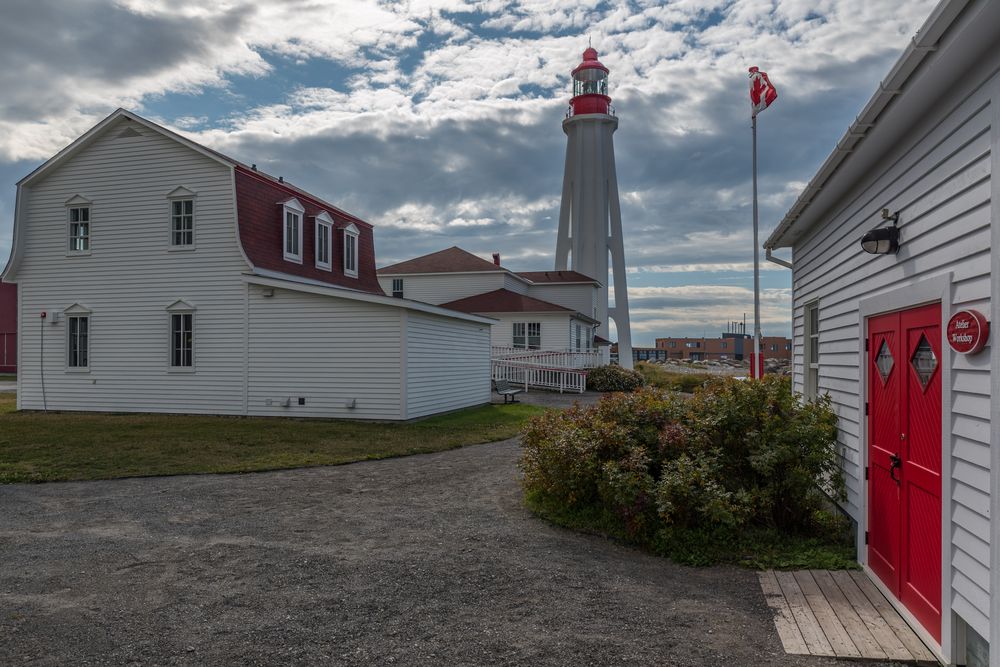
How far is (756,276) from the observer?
20.6m

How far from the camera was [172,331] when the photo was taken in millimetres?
19078

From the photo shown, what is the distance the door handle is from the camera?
5.18 metres

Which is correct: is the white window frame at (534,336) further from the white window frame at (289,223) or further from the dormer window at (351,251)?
the white window frame at (289,223)

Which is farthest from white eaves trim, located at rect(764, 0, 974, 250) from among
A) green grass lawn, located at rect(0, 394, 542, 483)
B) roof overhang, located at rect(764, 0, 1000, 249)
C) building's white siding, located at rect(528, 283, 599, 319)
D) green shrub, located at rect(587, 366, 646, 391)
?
building's white siding, located at rect(528, 283, 599, 319)

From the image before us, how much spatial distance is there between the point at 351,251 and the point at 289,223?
3771mm

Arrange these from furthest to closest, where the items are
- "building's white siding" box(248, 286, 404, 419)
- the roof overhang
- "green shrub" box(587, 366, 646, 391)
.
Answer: "green shrub" box(587, 366, 646, 391) < "building's white siding" box(248, 286, 404, 419) < the roof overhang

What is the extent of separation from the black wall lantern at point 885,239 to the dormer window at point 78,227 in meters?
20.3

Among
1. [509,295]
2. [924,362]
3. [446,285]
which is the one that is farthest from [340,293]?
[446,285]

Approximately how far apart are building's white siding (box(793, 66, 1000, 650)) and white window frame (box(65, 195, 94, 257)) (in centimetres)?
1983

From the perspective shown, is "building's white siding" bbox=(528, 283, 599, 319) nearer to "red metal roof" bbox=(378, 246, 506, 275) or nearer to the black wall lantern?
"red metal roof" bbox=(378, 246, 506, 275)

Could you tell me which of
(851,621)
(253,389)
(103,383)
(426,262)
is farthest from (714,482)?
(426,262)

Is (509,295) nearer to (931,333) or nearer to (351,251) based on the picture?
(351,251)

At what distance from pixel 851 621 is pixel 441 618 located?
285 centimetres

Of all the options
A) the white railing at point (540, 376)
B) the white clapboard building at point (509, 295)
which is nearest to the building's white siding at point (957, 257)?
the white railing at point (540, 376)
